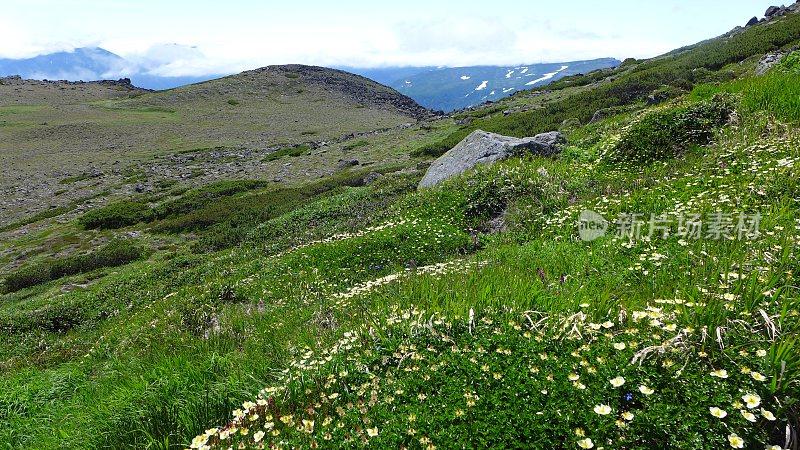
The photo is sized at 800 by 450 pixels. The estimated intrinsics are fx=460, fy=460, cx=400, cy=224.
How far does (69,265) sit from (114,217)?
34.8ft

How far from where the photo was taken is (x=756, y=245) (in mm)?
6543

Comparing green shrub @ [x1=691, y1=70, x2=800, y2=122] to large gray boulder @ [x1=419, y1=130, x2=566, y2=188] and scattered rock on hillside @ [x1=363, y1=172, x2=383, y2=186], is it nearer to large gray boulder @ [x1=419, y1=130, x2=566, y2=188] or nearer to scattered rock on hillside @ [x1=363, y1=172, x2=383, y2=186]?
large gray boulder @ [x1=419, y1=130, x2=566, y2=188]

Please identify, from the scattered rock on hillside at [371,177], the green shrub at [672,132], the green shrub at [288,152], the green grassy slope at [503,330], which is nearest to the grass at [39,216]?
the green shrub at [288,152]

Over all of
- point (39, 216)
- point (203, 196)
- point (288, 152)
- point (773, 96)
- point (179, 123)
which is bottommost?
point (39, 216)

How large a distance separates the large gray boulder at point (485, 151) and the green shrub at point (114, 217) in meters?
24.5

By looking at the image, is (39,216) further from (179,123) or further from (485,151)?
(179,123)

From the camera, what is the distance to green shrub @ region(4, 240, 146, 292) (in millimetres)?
23844

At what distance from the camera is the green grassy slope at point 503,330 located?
3.88 metres

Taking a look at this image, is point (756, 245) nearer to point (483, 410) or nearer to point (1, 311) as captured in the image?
point (483, 410)

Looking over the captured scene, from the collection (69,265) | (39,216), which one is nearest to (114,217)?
(39,216)

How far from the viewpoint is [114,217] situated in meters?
34.7

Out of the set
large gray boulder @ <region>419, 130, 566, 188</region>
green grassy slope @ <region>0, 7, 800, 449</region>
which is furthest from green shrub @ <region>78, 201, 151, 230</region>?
large gray boulder @ <region>419, 130, 566, 188</region>

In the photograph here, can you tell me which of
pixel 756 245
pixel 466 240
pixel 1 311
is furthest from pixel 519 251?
pixel 1 311

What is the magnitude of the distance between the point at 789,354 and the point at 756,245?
3398 mm
